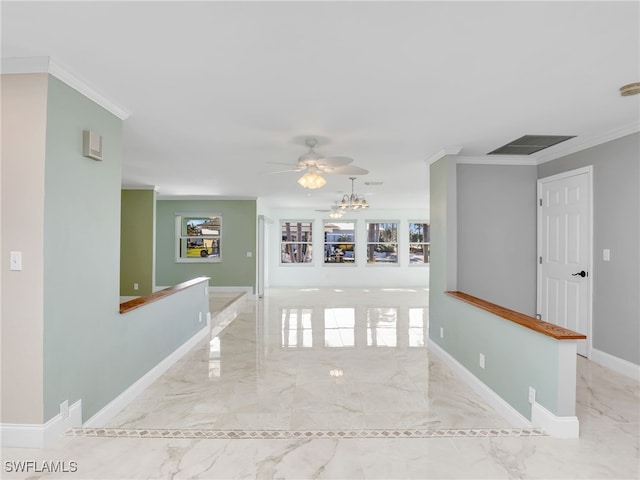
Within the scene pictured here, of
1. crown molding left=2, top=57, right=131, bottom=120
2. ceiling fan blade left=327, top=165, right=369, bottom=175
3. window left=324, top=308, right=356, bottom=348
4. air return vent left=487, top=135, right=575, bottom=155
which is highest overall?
air return vent left=487, top=135, right=575, bottom=155

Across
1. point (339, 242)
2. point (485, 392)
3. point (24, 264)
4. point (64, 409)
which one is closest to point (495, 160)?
point (485, 392)

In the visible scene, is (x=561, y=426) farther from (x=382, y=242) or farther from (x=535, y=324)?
(x=382, y=242)

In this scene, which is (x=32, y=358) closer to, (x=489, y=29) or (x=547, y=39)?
(x=489, y=29)

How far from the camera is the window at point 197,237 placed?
9.42m

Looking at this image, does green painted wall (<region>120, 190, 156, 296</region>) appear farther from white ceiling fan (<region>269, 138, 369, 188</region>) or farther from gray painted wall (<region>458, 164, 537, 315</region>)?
gray painted wall (<region>458, 164, 537, 315</region>)

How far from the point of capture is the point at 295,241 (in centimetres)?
1174

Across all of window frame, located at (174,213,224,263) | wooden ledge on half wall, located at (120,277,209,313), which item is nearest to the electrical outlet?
wooden ledge on half wall, located at (120,277,209,313)

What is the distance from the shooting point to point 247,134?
385 cm

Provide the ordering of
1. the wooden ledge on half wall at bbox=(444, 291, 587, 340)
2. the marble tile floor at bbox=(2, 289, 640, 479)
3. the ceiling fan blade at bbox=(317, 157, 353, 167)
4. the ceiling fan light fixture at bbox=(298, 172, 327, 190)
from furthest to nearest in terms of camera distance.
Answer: the ceiling fan light fixture at bbox=(298, 172, 327, 190), the ceiling fan blade at bbox=(317, 157, 353, 167), the wooden ledge on half wall at bbox=(444, 291, 587, 340), the marble tile floor at bbox=(2, 289, 640, 479)

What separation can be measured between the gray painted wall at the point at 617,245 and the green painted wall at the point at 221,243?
6.90 metres

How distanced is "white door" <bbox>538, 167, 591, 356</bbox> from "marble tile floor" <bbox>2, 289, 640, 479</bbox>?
63cm

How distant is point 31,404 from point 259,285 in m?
7.05

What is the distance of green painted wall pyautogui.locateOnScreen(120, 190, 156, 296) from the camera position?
7504 mm

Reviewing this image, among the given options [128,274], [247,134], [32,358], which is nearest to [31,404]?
[32,358]
